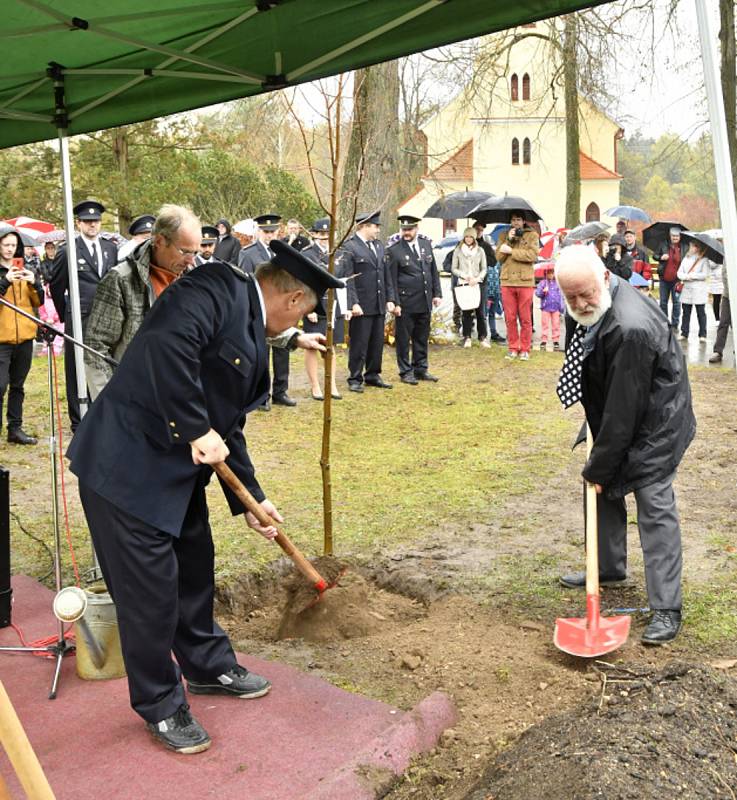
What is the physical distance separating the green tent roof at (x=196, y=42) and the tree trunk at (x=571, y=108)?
14.4 meters

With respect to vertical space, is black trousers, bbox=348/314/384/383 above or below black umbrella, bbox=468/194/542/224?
below

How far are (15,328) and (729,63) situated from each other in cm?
1228

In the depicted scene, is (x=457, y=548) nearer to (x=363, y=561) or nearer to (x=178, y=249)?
(x=363, y=561)

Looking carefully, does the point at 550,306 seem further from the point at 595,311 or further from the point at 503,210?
the point at 595,311

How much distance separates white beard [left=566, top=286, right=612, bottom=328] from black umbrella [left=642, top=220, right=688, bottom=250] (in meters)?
13.3

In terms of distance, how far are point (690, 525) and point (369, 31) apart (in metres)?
3.89

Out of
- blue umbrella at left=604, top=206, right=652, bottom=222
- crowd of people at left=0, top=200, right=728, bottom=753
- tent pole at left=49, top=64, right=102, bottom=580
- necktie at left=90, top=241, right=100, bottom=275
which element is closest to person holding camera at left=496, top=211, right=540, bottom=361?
necktie at left=90, top=241, right=100, bottom=275

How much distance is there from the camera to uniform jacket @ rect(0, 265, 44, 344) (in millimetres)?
8492

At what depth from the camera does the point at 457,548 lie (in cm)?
592

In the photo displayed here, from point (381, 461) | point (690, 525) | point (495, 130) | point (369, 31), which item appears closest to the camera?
point (369, 31)

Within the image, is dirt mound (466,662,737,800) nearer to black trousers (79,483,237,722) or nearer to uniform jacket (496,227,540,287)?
black trousers (79,483,237,722)

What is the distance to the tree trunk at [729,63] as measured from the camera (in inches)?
587

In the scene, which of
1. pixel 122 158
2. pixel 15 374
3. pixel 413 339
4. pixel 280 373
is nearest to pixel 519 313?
pixel 413 339

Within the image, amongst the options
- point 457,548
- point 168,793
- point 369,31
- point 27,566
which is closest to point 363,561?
point 457,548
